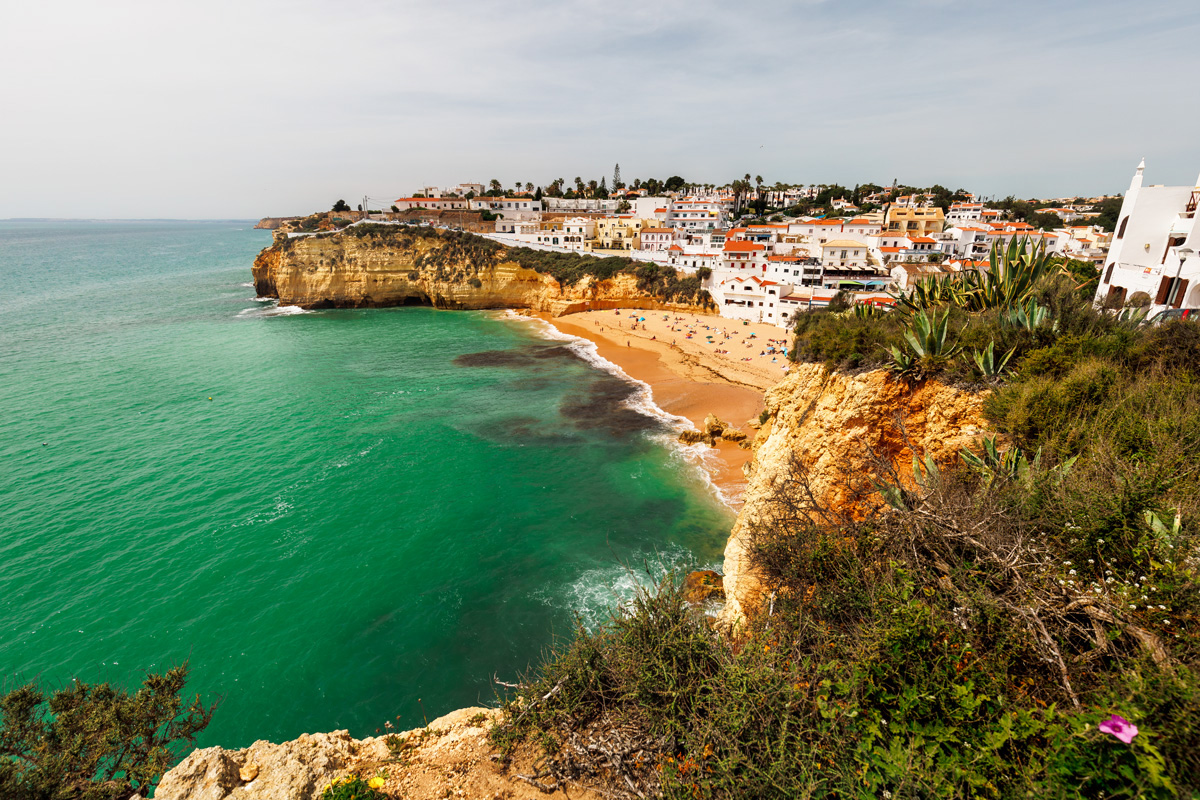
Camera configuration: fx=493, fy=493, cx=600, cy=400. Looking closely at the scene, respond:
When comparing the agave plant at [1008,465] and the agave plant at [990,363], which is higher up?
the agave plant at [990,363]

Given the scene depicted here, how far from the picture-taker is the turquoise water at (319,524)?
1308 centimetres

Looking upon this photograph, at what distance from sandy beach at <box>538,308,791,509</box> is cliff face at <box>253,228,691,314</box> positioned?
394 inches

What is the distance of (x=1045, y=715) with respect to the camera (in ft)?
12.8

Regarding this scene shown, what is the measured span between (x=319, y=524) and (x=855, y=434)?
60.1 ft

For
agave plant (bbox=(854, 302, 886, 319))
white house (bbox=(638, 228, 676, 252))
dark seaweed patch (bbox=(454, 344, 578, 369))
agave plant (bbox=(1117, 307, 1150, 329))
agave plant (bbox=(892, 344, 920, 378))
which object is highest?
white house (bbox=(638, 228, 676, 252))

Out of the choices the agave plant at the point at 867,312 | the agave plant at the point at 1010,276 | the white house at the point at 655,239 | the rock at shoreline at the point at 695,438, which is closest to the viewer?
the agave plant at the point at 1010,276

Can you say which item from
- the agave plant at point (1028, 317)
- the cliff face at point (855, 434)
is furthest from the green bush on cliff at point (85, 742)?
the agave plant at point (1028, 317)

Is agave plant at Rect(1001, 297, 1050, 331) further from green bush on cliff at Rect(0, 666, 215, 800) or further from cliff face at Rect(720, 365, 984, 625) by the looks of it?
green bush on cliff at Rect(0, 666, 215, 800)

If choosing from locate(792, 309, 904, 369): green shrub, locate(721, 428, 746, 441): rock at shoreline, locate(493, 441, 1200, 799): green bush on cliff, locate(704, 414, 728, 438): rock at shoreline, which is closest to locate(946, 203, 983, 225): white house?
locate(704, 414, 728, 438): rock at shoreline

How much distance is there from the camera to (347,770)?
6359mm

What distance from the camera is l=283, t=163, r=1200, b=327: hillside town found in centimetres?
1808

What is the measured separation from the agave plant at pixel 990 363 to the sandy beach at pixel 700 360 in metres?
11.7

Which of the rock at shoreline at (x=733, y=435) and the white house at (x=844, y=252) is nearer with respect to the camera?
the rock at shoreline at (x=733, y=435)

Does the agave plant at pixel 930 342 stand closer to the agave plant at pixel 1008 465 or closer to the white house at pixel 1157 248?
the agave plant at pixel 1008 465
